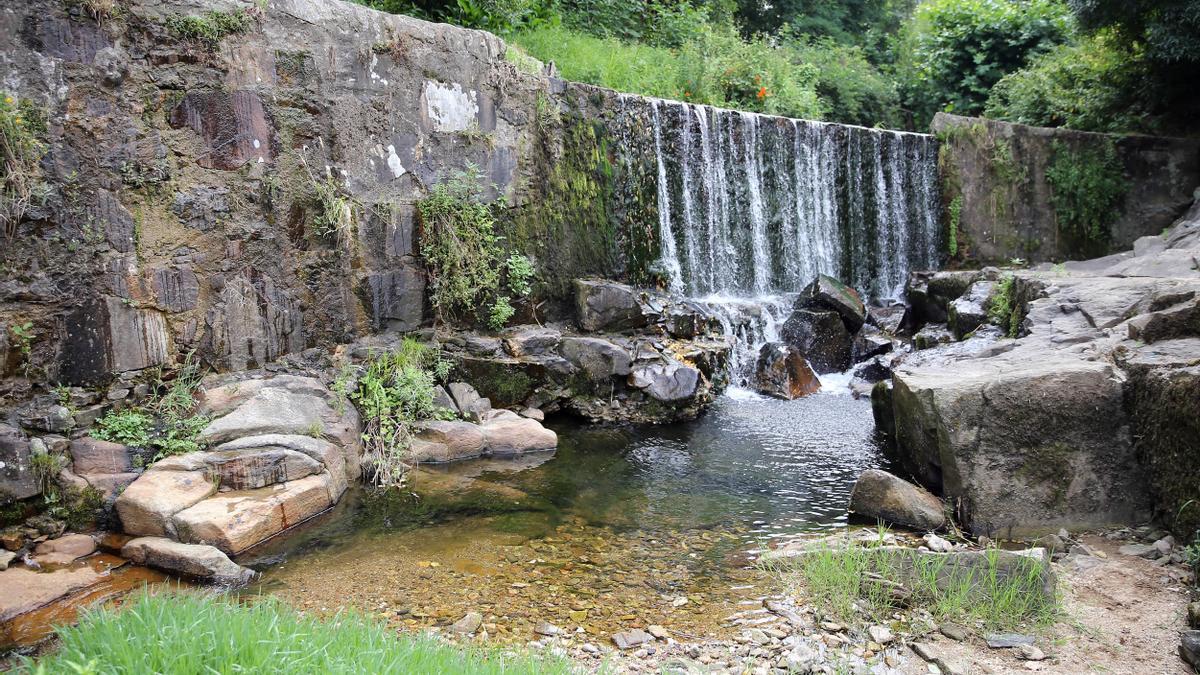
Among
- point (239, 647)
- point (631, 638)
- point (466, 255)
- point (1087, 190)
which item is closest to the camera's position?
point (239, 647)

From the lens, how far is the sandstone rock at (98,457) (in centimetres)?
534

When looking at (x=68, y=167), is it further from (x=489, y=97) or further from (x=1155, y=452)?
(x=1155, y=452)

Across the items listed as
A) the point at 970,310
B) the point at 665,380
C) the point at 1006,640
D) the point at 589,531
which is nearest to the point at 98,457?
the point at 589,531

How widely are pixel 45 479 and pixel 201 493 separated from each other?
3.25 feet

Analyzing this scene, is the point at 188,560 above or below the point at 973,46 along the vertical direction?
below

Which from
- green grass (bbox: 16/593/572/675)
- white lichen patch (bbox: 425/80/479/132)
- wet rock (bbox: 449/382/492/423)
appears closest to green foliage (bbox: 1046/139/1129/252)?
white lichen patch (bbox: 425/80/479/132)

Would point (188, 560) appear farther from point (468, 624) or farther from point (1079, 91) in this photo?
point (1079, 91)

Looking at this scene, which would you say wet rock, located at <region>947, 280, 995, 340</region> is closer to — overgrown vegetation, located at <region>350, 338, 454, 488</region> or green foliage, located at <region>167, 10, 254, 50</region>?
overgrown vegetation, located at <region>350, 338, 454, 488</region>

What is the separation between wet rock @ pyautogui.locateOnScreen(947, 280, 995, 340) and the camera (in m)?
8.75

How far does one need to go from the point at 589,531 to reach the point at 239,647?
2932 millimetres

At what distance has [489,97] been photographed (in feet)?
27.0

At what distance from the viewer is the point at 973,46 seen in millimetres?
15000

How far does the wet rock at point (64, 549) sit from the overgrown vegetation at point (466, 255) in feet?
12.0

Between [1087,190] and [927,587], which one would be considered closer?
[927,587]
